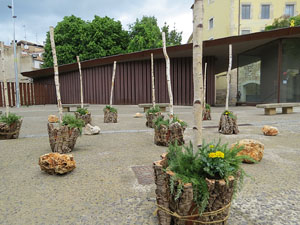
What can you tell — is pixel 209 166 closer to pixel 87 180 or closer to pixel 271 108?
pixel 87 180

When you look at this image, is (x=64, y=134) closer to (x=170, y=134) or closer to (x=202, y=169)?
(x=170, y=134)

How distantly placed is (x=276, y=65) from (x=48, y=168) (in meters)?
13.7

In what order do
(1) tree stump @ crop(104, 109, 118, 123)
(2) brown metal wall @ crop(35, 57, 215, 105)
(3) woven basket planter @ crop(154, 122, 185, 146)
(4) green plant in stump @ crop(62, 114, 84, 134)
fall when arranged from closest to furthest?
(4) green plant in stump @ crop(62, 114, 84, 134)
(3) woven basket planter @ crop(154, 122, 185, 146)
(1) tree stump @ crop(104, 109, 118, 123)
(2) brown metal wall @ crop(35, 57, 215, 105)

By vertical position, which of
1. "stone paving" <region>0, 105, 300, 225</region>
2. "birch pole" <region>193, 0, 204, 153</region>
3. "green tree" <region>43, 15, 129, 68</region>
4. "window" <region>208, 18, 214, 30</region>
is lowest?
"stone paving" <region>0, 105, 300, 225</region>

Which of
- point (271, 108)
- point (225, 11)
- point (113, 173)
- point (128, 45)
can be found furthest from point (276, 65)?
point (128, 45)

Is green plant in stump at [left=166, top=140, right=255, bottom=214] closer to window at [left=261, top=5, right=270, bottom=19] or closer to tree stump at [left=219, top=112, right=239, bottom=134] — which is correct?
tree stump at [left=219, top=112, right=239, bottom=134]

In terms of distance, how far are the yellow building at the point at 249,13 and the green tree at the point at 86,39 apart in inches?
496

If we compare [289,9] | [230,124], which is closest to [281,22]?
[289,9]

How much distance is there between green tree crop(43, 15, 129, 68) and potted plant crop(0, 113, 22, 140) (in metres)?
20.7

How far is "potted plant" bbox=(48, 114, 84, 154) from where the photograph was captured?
3551 millimetres

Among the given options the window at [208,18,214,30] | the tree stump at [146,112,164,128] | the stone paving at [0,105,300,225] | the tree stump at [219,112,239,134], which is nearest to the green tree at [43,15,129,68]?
the window at [208,18,214,30]

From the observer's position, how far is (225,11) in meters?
25.4

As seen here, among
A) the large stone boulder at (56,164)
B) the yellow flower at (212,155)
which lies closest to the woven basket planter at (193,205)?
the yellow flower at (212,155)

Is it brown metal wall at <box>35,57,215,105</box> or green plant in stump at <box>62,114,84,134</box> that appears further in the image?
brown metal wall at <box>35,57,215,105</box>
